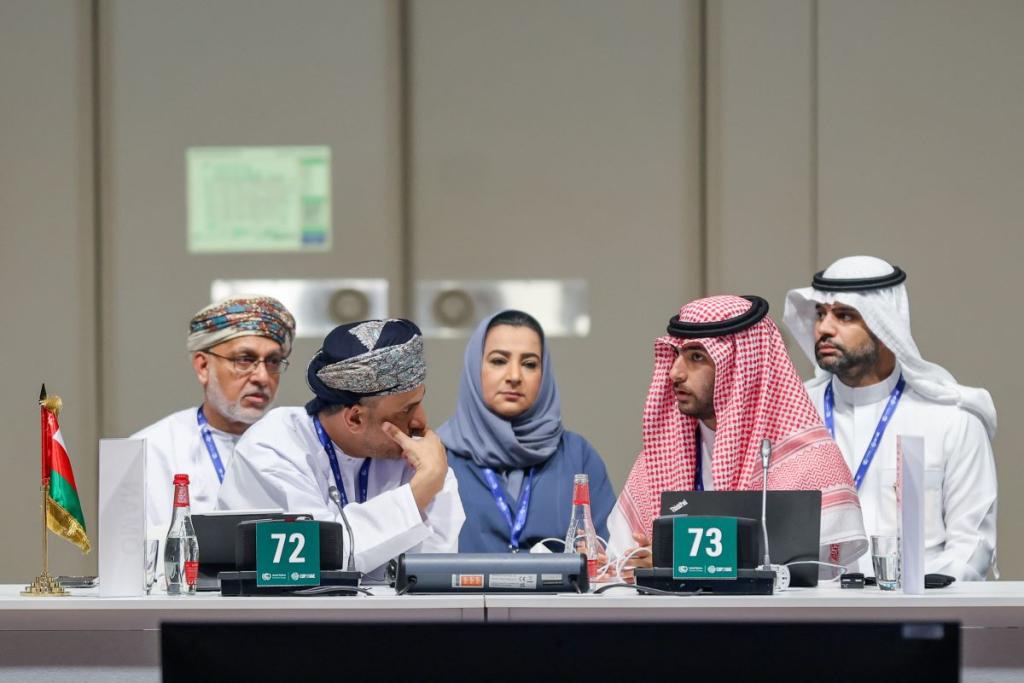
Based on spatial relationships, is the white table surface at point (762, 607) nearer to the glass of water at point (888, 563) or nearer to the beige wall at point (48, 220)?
the glass of water at point (888, 563)

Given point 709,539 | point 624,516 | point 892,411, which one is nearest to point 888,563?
point 709,539

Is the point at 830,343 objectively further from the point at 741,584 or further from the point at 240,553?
the point at 240,553

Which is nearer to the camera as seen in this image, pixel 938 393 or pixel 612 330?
pixel 938 393

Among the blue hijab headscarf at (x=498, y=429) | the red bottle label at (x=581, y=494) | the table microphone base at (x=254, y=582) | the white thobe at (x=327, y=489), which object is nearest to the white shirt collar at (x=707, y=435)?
the blue hijab headscarf at (x=498, y=429)

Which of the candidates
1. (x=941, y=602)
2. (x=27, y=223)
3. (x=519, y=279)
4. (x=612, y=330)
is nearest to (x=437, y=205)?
(x=519, y=279)

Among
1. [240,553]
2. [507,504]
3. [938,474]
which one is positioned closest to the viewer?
[240,553]

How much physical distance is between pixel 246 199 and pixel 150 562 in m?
2.84

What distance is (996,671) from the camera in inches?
94.2

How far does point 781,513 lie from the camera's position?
2846 mm

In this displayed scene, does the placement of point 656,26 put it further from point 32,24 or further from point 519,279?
point 32,24

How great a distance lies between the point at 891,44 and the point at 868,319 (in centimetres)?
142

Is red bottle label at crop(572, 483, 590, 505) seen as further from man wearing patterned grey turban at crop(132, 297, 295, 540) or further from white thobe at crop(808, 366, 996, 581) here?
man wearing patterned grey turban at crop(132, 297, 295, 540)

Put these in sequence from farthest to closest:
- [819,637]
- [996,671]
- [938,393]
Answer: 1. [938,393]
2. [996,671]
3. [819,637]

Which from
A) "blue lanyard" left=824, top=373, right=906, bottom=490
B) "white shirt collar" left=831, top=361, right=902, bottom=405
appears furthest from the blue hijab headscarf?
"white shirt collar" left=831, top=361, right=902, bottom=405
